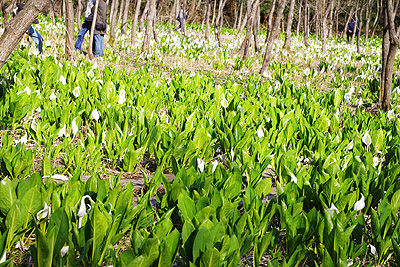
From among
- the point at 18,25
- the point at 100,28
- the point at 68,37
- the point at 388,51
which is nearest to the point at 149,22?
the point at 100,28

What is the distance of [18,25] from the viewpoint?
296cm

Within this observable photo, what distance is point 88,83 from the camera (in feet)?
13.6

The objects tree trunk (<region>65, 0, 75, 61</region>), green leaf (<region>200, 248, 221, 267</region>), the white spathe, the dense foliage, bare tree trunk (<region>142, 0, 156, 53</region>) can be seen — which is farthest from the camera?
bare tree trunk (<region>142, 0, 156, 53</region>)

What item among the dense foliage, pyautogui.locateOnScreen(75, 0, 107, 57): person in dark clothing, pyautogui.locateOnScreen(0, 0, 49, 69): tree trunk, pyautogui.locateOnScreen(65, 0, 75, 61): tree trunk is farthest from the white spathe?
pyautogui.locateOnScreen(75, 0, 107, 57): person in dark clothing

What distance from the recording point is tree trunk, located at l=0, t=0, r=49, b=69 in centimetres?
293

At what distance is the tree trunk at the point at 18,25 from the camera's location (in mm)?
2926

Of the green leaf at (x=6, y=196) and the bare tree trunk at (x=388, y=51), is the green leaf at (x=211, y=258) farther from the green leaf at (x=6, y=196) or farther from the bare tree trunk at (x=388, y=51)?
the bare tree trunk at (x=388, y=51)

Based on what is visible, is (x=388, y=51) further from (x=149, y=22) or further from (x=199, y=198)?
(x=149, y=22)

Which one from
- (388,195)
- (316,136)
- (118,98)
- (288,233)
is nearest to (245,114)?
(316,136)

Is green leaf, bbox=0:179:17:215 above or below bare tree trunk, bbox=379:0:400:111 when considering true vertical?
below

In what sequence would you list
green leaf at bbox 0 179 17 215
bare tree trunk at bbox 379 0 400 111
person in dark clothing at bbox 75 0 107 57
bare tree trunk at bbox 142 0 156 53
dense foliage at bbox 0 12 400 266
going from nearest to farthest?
dense foliage at bbox 0 12 400 266, green leaf at bbox 0 179 17 215, bare tree trunk at bbox 379 0 400 111, person in dark clothing at bbox 75 0 107 57, bare tree trunk at bbox 142 0 156 53

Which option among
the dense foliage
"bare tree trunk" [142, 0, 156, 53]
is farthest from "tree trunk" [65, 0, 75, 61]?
the dense foliage

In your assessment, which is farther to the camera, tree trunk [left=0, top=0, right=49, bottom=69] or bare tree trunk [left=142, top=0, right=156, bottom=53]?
bare tree trunk [left=142, top=0, right=156, bottom=53]

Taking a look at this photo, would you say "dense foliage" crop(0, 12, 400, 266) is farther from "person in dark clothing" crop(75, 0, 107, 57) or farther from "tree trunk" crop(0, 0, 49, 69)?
"person in dark clothing" crop(75, 0, 107, 57)
